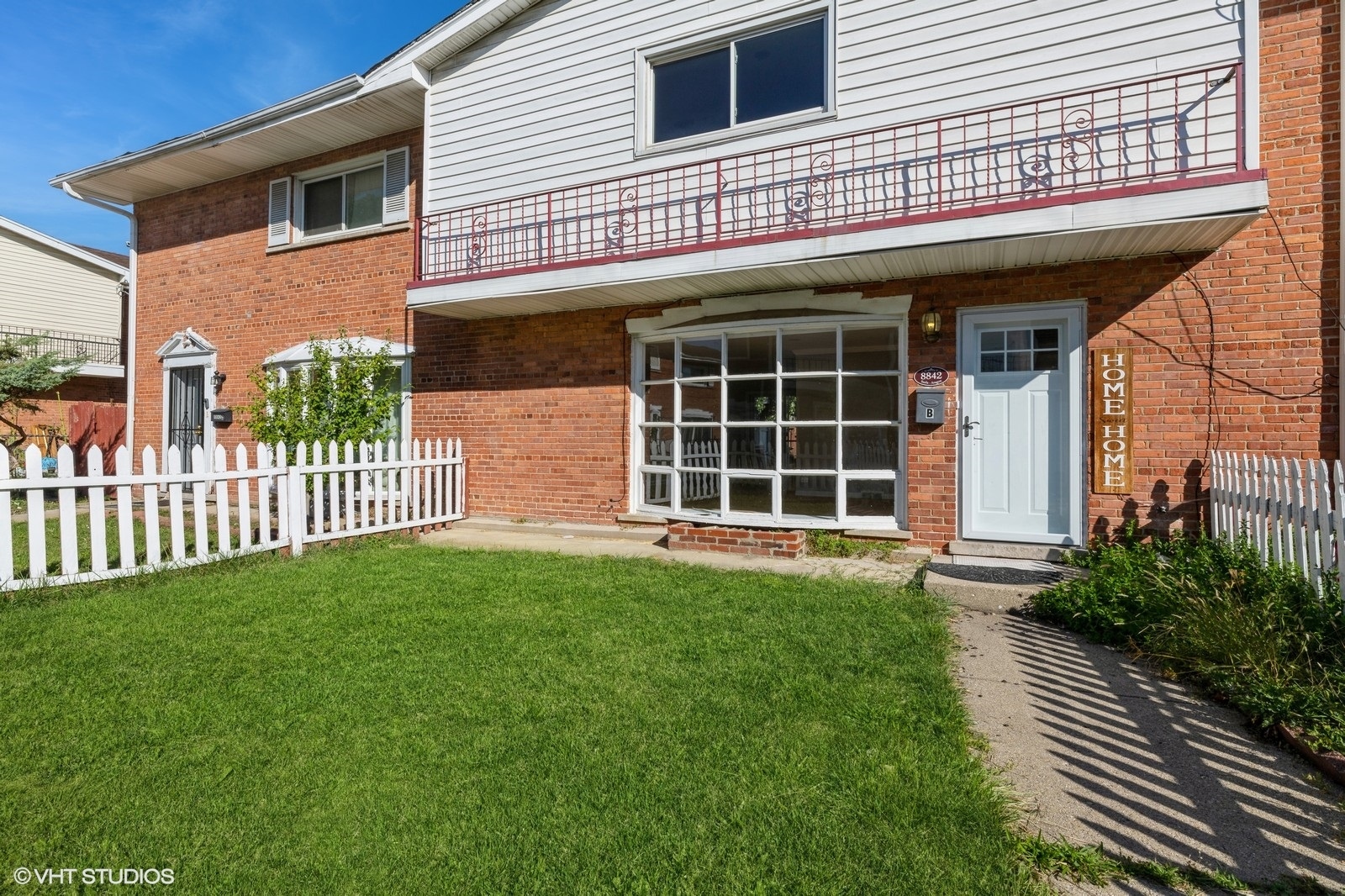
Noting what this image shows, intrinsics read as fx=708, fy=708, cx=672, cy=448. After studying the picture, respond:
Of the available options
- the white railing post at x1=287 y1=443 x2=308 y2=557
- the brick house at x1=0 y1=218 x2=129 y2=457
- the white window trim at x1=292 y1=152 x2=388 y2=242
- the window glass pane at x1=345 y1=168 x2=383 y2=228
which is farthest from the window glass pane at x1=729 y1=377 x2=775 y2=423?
the brick house at x1=0 y1=218 x2=129 y2=457

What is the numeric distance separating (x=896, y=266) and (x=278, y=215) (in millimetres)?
9827

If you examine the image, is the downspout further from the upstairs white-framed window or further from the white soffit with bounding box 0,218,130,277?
the white soffit with bounding box 0,218,130,277

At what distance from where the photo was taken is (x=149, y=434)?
1271 cm

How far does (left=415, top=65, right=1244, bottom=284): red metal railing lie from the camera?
581 centimetres

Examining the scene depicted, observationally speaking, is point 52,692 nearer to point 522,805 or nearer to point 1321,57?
point 522,805

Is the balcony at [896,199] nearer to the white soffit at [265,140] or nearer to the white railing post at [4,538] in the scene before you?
the white soffit at [265,140]

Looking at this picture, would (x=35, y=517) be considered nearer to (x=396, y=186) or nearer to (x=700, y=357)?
(x=700, y=357)

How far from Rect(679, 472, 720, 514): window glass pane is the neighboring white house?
679 inches

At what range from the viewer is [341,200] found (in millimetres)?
10961

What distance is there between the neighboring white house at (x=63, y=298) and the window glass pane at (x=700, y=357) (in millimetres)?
17140

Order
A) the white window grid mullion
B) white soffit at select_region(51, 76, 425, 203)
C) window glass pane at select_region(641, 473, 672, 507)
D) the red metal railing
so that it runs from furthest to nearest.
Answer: white soffit at select_region(51, 76, 425, 203) < window glass pane at select_region(641, 473, 672, 507) < the white window grid mullion < the red metal railing

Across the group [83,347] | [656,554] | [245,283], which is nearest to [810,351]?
[656,554]

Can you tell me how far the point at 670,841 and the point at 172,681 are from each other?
273cm

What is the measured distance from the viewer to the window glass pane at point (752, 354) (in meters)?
7.79
